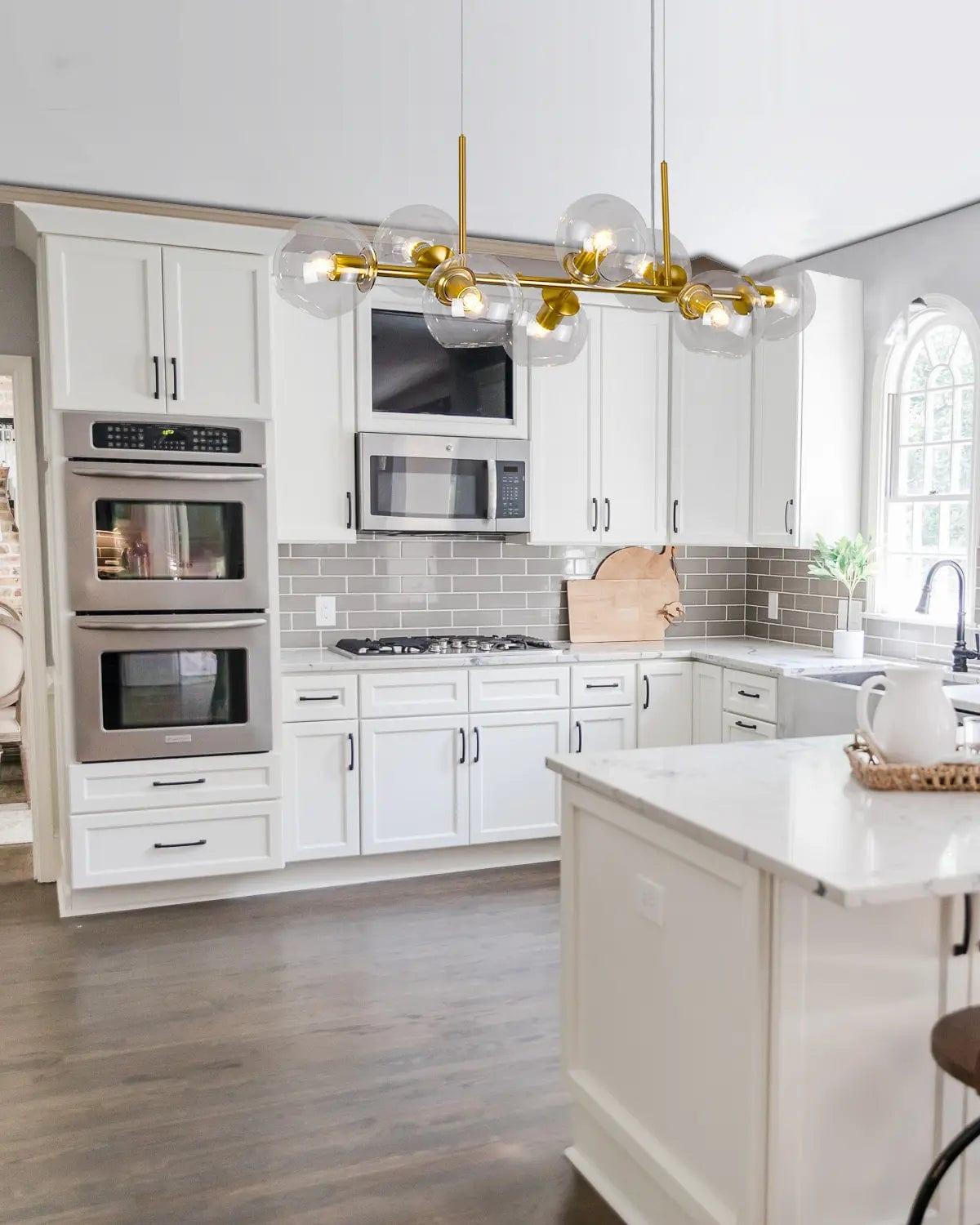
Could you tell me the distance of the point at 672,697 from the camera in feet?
15.6

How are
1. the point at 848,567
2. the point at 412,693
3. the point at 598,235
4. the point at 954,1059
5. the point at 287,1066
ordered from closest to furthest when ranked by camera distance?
the point at 954,1059
the point at 598,235
the point at 287,1066
the point at 412,693
the point at 848,567

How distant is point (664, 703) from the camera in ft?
15.5

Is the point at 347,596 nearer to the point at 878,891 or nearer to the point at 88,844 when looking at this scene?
the point at 88,844

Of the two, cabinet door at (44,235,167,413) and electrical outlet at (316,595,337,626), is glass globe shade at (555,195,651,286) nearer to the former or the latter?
cabinet door at (44,235,167,413)

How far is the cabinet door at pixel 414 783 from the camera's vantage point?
4.29 metres

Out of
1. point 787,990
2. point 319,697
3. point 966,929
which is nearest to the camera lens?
point 787,990

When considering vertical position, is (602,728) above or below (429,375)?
below

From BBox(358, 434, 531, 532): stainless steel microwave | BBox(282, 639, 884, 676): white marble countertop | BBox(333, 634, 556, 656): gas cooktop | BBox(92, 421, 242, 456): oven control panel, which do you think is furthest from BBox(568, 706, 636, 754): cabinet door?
BBox(92, 421, 242, 456): oven control panel

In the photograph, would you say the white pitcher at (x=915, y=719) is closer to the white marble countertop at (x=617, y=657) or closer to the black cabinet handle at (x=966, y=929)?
the black cabinet handle at (x=966, y=929)

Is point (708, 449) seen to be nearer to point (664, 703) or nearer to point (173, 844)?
point (664, 703)

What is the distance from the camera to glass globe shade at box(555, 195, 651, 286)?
2256mm

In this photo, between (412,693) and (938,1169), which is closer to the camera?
(938,1169)

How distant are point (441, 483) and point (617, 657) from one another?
1048mm

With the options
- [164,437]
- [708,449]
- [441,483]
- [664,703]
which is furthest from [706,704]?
[164,437]
